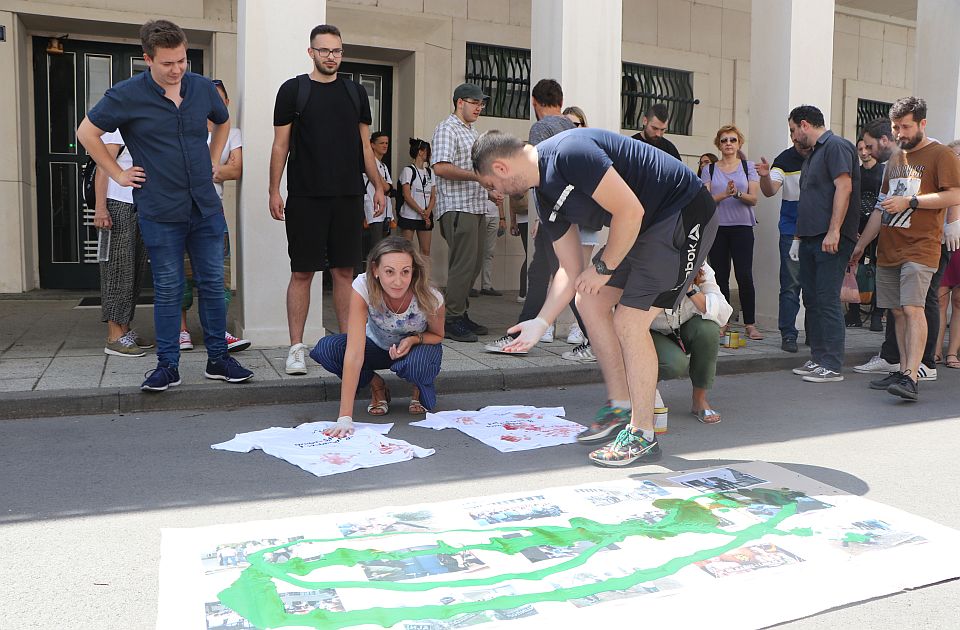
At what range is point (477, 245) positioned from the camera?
299 inches

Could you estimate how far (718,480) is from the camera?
3.87 meters

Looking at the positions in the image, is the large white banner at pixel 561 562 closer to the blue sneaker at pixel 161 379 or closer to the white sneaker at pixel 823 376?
the blue sneaker at pixel 161 379

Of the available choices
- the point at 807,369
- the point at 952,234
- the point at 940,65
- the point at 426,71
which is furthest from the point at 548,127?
the point at 940,65

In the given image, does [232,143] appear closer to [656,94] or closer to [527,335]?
[527,335]

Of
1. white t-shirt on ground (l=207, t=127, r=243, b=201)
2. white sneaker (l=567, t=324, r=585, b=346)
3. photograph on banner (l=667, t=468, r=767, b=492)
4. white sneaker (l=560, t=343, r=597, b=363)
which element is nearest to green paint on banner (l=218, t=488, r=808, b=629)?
photograph on banner (l=667, t=468, r=767, b=492)

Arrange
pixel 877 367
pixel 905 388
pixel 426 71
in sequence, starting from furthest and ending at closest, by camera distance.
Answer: pixel 426 71
pixel 877 367
pixel 905 388

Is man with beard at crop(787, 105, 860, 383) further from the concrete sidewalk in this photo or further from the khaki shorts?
the concrete sidewalk

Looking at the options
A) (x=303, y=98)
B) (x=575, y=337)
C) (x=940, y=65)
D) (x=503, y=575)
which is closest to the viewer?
(x=503, y=575)

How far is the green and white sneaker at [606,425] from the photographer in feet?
15.0

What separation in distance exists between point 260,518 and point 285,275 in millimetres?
3730

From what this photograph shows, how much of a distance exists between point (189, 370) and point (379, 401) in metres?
1.45

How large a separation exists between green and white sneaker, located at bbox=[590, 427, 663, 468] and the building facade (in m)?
3.54

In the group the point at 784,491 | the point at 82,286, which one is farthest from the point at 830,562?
the point at 82,286

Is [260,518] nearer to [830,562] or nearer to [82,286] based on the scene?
[830,562]
